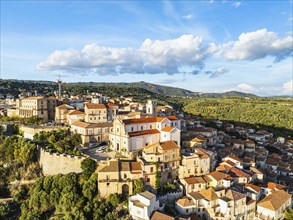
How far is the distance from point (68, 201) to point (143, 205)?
457 inches

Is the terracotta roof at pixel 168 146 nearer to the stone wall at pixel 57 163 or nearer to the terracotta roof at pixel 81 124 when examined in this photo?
the stone wall at pixel 57 163

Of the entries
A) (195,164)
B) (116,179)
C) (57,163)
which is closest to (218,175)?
(195,164)

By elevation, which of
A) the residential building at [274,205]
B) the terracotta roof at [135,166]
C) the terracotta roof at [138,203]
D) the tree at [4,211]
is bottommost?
the tree at [4,211]

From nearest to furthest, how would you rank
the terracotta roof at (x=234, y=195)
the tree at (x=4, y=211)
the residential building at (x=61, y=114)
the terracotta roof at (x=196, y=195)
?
the terracotta roof at (x=234, y=195), the terracotta roof at (x=196, y=195), the tree at (x=4, y=211), the residential building at (x=61, y=114)

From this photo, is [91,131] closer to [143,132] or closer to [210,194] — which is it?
[143,132]

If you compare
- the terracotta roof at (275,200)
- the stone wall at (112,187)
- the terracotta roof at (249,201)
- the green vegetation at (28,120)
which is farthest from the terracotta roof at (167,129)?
the green vegetation at (28,120)

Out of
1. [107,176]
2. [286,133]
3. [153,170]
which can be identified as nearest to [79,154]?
[107,176]

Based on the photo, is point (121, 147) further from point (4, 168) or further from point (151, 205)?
point (4, 168)

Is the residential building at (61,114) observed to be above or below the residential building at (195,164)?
above

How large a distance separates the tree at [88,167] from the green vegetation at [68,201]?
1.19 meters

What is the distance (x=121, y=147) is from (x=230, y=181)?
17.3 meters

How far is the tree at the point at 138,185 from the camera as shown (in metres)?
37.1

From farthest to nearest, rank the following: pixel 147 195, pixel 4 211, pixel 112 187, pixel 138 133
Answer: pixel 138 133 < pixel 4 211 < pixel 112 187 < pixel 147 195

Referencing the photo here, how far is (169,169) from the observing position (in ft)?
133
